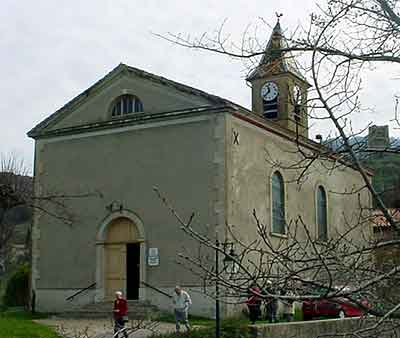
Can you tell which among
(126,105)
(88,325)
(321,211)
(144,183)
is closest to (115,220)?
(144,183)

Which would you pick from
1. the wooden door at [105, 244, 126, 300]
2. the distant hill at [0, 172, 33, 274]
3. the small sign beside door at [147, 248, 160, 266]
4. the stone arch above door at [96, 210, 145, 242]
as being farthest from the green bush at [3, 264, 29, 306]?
the small sign beside door at [147, 248, 160, 266]

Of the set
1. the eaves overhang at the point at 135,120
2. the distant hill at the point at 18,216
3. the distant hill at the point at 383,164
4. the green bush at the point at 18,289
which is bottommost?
the green bush at the point at 18,289

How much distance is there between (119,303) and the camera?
18953 mm

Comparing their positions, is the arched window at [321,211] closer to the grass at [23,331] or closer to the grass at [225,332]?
the grass at [23,331]

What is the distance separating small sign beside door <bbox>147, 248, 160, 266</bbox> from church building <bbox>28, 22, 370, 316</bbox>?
0.05m

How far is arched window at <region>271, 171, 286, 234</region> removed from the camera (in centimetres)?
2693

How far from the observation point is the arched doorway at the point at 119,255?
26766 millimetres

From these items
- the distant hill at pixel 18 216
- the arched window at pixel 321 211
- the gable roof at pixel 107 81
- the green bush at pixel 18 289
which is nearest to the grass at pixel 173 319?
the distant hill at pixel 18 216

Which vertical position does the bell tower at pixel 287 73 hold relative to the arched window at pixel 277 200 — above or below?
below

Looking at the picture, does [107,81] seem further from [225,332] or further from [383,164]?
[383,164]

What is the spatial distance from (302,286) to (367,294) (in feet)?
1.63

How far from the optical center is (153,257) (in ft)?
84.0

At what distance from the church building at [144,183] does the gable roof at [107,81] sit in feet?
0.16

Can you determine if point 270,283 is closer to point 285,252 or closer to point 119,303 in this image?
point 285,252
